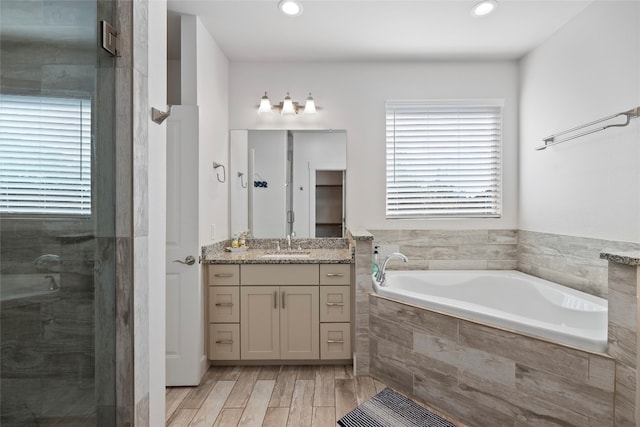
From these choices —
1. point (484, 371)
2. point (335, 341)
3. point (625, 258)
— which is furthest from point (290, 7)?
point (484, 371)

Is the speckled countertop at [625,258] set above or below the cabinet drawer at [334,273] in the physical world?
above

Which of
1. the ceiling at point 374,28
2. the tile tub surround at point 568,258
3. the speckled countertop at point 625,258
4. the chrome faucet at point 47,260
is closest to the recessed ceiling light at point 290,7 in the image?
the ceiling at point 374,28

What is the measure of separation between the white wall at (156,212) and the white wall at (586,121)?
98.3 inches

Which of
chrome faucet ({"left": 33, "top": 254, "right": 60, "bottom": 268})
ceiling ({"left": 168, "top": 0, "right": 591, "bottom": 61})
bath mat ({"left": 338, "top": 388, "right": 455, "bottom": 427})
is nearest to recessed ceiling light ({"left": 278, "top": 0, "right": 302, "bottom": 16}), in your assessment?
ceiling ({"left": 168, "top": 0, "right": 591, "bottom": 61})

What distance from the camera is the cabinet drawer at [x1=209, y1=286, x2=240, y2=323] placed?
272 cm

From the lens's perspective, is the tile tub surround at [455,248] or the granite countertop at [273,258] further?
the tile tub surround at [455,248]

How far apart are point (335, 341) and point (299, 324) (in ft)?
1.01

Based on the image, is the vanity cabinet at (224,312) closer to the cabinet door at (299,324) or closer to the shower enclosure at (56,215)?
the cabinet door at (299,324)

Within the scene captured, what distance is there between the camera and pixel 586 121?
2.40 metres

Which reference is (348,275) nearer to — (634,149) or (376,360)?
(376,360)

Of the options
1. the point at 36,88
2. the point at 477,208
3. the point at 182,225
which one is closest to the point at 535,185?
the point at 477,208

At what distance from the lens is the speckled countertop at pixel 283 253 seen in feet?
8.87

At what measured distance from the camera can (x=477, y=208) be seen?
3297mm

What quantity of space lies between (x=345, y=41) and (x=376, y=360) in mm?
2464
